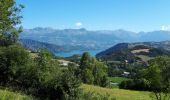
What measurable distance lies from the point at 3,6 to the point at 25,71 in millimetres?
15258

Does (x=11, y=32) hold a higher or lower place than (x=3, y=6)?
lower

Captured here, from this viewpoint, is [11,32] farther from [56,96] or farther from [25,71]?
[25,71]

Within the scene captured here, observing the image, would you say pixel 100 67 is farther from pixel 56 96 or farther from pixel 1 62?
pixel 56 96

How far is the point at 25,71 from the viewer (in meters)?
35.7

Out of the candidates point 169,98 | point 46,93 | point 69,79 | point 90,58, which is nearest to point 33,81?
point 46,93

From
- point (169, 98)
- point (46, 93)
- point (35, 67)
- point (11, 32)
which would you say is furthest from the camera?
point (35, 67)

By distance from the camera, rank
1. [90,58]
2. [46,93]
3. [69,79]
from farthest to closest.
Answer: [90,58] → [46,93] → [69,79]

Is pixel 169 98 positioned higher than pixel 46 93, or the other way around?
pixel 169 98

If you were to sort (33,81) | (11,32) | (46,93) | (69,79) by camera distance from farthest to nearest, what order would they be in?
1. (33,81)
2. (46,93)
3. (69,79)
4. (11,32)

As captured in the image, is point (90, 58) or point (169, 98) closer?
point (169, 98)

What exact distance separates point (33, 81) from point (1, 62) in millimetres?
5298

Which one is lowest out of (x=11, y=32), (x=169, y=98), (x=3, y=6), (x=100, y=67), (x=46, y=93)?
(x=100, y=67)

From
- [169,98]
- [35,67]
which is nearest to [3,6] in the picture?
[169,98]

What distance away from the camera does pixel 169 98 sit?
566 inches
